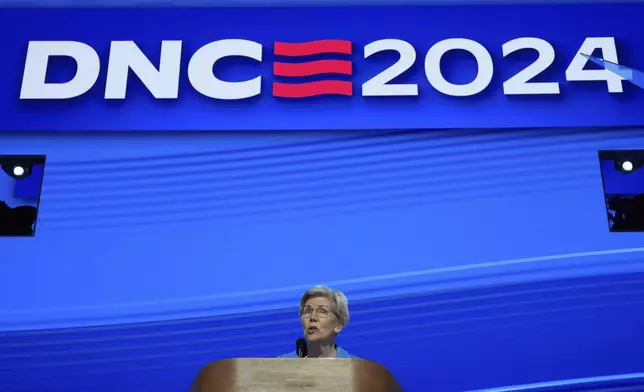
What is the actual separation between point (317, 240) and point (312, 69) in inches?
38.8

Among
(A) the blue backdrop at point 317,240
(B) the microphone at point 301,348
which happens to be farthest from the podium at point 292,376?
(A) the blue backdrop at point 317,240

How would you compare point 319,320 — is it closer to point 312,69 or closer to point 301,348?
point 301,348

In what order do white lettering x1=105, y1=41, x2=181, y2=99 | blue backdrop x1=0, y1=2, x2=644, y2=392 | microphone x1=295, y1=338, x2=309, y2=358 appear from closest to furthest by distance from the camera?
microphone x1=295, y1=338, x2=309, y2=358 < blue backdrop x1=0, y1=2, x2=644, y2=392 < white lettering x1=105, y1=41, x2=181, y2=99

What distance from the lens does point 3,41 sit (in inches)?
184

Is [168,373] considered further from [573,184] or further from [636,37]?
[636,37]

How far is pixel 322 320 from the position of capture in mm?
2912

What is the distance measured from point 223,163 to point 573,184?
174 centimetres

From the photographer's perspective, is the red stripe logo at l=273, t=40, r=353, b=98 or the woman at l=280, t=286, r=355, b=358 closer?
the woman at l=280, t=286, r=355, b=358

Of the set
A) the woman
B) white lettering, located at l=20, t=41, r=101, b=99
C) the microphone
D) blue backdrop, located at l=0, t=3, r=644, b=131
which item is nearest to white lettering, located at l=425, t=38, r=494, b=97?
blue backdrop, located at l=0, t=3, r=644, b=131

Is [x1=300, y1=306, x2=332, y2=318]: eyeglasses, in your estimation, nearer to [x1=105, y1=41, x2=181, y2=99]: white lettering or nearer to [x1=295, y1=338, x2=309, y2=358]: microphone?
[x1=295, y1=338, x2=309, y2=358]: microphone

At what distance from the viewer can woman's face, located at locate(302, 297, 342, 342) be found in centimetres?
289

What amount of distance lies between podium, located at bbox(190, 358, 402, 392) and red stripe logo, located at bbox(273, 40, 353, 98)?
107 inches

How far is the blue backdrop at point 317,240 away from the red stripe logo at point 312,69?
0.09 m

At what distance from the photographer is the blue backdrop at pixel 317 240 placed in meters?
3.89
